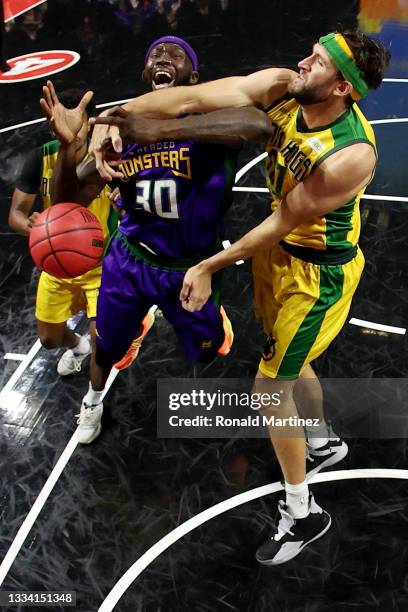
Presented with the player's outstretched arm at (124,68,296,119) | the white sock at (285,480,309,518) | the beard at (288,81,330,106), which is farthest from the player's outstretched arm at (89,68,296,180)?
the white sock at (285,480,309,518)

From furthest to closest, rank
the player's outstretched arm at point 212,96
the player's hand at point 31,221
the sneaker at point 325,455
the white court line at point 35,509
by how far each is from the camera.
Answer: the sneaker at point 325,455 < the player's hand at point 31,221 < the white court line at point 35,509 < the player's outstretched arm at point 212,96

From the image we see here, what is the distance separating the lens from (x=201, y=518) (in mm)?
3799

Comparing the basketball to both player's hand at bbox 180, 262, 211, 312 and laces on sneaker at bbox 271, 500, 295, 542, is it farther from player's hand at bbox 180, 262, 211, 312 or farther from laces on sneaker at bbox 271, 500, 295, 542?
laces on sneaker at bbox 271, 500, 295, 542

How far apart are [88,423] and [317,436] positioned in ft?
4.61

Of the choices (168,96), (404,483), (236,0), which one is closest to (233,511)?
(404,483)

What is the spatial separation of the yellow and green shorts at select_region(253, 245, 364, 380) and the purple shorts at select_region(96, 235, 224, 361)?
0.41 meters

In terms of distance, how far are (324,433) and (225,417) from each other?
653 millimetres

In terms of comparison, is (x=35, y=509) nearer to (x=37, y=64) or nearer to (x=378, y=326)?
(x=378, y=326)

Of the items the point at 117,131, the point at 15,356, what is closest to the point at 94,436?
the point at 15,356

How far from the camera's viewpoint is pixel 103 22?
9.37 metres

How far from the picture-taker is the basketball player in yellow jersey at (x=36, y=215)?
3941mm

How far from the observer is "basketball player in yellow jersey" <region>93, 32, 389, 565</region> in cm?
288

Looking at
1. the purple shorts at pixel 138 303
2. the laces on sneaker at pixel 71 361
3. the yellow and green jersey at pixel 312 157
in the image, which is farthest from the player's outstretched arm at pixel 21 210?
the yellow and green jersey at pixel 312 157

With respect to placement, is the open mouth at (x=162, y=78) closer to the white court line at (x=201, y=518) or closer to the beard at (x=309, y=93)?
the beard at (x=309, y=93)
